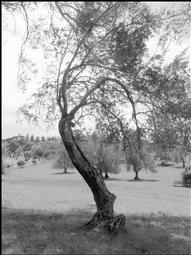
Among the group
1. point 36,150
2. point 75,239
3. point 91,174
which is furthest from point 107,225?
point 36,150

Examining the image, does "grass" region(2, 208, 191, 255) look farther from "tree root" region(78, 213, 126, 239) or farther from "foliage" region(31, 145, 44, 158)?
"foliage" region(31, 145, 44, 158)

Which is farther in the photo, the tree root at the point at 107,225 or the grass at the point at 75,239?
the tree root at the point at 107,225

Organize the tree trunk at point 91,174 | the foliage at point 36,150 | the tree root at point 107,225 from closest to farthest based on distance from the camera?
the tree root at point 107,225, the tree trunk at point 91,174, the foliage at point 36,150

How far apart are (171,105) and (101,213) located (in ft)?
17.1

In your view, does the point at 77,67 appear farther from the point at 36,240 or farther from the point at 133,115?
the point at 36,240

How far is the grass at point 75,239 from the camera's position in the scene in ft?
28.4

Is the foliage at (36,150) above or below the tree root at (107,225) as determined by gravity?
above

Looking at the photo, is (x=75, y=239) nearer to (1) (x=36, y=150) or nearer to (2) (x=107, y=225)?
(2) (x=107, y=225)

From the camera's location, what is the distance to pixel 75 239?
971 centimetres

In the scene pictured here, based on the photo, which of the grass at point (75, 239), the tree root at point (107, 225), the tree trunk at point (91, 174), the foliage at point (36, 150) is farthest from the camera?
the foliage at point (36, 150)

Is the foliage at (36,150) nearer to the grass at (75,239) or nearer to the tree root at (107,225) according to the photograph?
the grass at (75,239)

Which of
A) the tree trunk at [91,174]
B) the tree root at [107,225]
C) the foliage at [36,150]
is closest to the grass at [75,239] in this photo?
the tree root at [107,225]

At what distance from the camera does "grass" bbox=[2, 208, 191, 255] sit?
8.65 meters

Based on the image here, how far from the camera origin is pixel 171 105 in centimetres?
1229
